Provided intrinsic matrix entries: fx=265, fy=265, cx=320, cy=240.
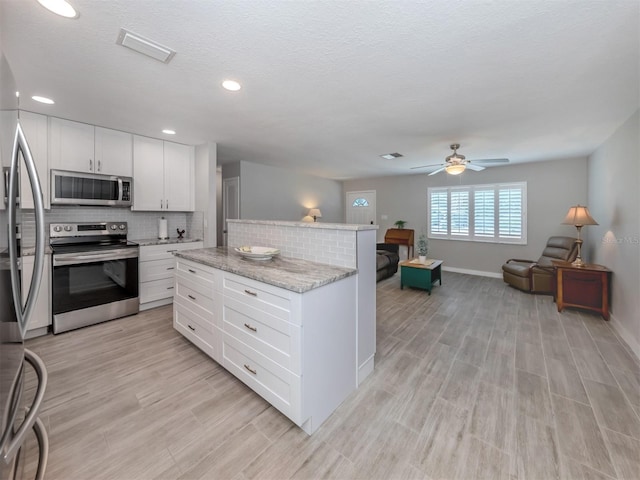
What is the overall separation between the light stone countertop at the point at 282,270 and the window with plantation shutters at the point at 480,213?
522 cm

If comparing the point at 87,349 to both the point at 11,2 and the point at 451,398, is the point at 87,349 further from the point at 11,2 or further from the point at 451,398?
the point at 451,398

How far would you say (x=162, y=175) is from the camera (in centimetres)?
392

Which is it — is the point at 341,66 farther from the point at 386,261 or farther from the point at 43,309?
the point at 386,261

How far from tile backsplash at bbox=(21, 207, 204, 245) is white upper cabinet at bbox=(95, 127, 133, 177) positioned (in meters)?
0.59

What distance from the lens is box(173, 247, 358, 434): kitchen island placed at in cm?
160

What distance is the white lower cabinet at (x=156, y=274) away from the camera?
3514mm

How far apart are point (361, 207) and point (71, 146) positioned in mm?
6511

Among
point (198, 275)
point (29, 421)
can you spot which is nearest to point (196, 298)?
point (198, 275)

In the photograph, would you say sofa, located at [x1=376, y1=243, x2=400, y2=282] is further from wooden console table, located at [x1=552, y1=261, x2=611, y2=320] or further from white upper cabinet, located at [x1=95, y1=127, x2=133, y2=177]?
white upper cabinet, located at [x1=95, y1=127, x2=133, y2=177]

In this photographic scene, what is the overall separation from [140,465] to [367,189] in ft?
24.2

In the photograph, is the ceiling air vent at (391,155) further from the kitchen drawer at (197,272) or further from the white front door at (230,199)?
the kitchen drawer at (197,272)

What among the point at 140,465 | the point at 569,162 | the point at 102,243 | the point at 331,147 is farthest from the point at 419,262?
the point at 102,243

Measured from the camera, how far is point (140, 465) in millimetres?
1426

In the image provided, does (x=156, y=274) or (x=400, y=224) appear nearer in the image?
(x=156, y=274)
